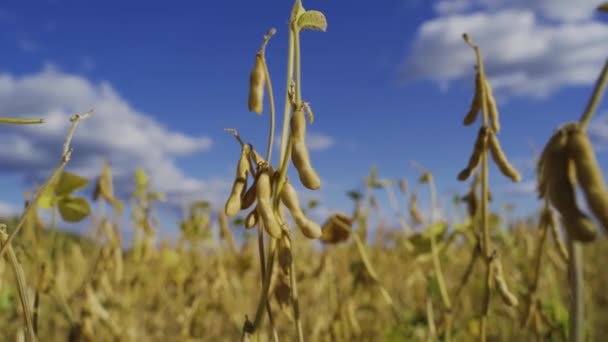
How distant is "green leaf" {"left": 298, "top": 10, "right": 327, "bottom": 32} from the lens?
0.71 m

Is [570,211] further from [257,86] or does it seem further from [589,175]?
[257,86]

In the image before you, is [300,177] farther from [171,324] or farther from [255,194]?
[171,324]

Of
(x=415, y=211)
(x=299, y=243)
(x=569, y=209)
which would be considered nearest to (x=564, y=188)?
(x=569, y=209)

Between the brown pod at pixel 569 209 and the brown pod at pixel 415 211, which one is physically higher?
the brown pod at pixel 415 211

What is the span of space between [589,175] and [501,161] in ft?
1.18

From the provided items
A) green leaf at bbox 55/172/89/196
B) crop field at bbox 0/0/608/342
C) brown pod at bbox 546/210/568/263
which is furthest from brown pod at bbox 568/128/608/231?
green leaf at bbox 55/172/89/196

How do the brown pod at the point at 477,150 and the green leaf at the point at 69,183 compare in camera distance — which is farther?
the green leaf at the point at 69,183

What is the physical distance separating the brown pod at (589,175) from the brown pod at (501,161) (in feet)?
1.14

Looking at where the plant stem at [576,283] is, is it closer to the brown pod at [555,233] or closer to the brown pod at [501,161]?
the brown pod at [501,161]

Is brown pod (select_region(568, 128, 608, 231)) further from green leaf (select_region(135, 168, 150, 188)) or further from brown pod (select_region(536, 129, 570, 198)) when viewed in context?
green leaf (select_region(135, 168, 150, 188))

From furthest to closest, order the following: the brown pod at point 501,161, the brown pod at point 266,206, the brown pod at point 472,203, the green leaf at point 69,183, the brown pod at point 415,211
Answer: the brown pod at point 415,211
the brown pod at point 472,203
the green leaf at point 69,183
the brown pod at point 501,161
the brown pod at point 266,206

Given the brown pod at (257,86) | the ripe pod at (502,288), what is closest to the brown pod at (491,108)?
the ripe pod at (502,288)

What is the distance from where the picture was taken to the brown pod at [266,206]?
2.01 ft

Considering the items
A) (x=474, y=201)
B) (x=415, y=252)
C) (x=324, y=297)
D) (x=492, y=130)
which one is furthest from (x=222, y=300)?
(x=492, y=130)
